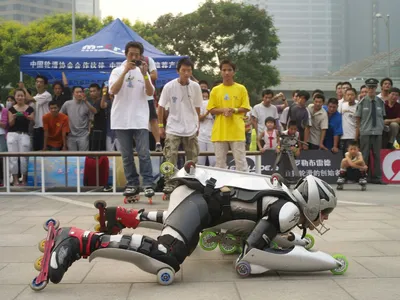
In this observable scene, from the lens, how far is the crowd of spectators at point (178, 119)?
25.3 feet

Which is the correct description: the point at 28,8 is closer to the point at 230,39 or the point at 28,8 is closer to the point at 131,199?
the point at 230,39

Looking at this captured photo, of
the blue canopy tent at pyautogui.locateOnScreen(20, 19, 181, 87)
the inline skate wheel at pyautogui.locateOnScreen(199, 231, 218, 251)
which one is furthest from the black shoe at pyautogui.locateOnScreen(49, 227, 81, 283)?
the blue canopy tent at pyautogui.locateOnScreen(20, 19, 181, 87)

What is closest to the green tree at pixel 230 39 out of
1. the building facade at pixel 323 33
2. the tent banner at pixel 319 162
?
the tent banner at pixel 319 162

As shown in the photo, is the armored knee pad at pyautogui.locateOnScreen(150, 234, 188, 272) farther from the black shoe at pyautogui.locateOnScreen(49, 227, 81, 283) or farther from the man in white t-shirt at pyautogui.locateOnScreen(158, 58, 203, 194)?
the man in white t-shirt at pyautogui.locateOnScreen(158, 58, 203, 194)

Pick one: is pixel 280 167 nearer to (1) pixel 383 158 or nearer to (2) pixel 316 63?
(1) pixel 383 158

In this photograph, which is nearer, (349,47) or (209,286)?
(209,286)

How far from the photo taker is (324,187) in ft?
13.5

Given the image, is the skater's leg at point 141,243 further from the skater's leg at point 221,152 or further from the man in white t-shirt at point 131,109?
the skater's leg at point 221,152

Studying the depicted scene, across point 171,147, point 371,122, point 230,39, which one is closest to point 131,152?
point 171,147

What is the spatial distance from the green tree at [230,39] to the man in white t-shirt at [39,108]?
33.6m

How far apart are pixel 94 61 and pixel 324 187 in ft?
29.5

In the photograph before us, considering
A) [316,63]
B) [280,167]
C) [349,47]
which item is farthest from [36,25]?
[316,63]

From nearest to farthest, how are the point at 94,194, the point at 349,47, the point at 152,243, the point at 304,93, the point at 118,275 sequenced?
the point at 152,243, the point at 118,275, the point at 94,194, the point at 304,93, the point at 349,47

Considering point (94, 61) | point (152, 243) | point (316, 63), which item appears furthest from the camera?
point (316, 63)
